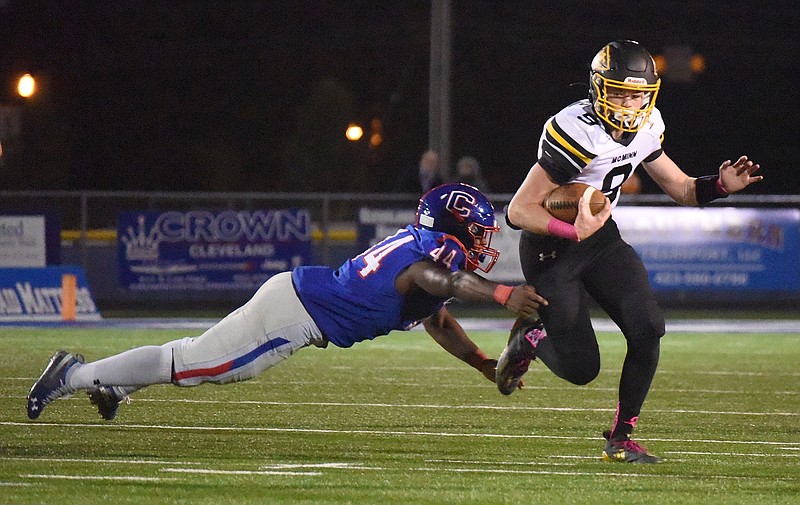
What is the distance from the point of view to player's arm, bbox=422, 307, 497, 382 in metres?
7.02

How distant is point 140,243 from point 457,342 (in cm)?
1178

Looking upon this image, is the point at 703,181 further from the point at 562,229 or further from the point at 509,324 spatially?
the point at 509,324

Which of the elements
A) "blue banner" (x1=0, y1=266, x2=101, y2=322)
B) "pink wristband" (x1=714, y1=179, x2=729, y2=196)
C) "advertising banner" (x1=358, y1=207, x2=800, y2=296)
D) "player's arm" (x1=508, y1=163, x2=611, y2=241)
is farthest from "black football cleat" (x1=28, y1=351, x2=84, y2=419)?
"advertising banner" (x1=358, y1=207, x2=800, y2=296)

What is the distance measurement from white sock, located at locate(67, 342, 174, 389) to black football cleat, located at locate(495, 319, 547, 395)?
1.50m

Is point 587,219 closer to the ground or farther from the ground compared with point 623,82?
closer to the ground

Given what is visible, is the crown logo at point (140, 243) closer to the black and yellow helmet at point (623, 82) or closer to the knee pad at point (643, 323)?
the black and yellow helmet at point (623, 82)

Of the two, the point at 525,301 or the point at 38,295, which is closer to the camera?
the point at 525,301

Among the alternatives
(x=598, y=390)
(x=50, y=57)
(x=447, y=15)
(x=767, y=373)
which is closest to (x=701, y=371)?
(x=767, y=373)

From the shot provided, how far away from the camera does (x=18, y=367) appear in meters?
10.4

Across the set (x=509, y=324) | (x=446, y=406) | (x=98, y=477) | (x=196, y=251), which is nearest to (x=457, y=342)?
(x=446, y=406)

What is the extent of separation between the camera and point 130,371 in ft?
21.2

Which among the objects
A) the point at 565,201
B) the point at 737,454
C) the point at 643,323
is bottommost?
the point at 737,454

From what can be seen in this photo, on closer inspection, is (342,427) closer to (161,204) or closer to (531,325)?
(531,325)

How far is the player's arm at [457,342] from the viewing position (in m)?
7.02
